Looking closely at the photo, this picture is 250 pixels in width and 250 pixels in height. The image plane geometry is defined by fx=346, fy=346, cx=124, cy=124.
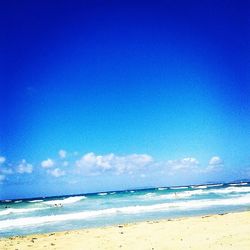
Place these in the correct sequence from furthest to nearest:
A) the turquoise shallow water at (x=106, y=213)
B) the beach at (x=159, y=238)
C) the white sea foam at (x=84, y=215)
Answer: the white sea foam at (x=84, y=215) → the turquoise shallow water at (x=106, y=213) → the beach at (x=159, y=238)

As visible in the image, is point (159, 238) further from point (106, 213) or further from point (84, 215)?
point (106, 213)

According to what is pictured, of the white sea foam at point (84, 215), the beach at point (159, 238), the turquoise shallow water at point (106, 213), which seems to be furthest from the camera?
the white sea foam at point (84, 215)

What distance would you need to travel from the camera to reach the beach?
1069cm

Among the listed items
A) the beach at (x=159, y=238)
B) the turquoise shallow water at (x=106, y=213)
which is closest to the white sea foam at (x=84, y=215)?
the turquoise shallow water at (x=106, y=213)

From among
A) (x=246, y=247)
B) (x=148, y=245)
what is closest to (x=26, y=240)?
(x=148, y=245)

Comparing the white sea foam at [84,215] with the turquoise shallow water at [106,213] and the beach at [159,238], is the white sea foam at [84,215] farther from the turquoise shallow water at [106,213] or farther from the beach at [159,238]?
the beach at [159,238]

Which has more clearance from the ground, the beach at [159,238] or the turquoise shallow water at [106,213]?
the turquoise shallow water at [106,213]

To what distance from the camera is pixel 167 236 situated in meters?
12.2

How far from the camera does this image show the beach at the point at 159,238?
10688 mm

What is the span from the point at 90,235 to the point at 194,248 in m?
4.97

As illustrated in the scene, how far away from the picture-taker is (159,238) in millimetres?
12000

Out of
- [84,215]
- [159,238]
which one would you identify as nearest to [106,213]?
[84,215]

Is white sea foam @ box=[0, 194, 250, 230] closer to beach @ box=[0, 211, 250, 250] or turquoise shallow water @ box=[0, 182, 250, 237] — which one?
turquoise shallow water @ box=[0, 182, 250, 237]

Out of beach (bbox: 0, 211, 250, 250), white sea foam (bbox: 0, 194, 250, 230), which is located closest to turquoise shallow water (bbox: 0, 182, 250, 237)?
white sea foam (bbox: 0, 194, 250, 230)
